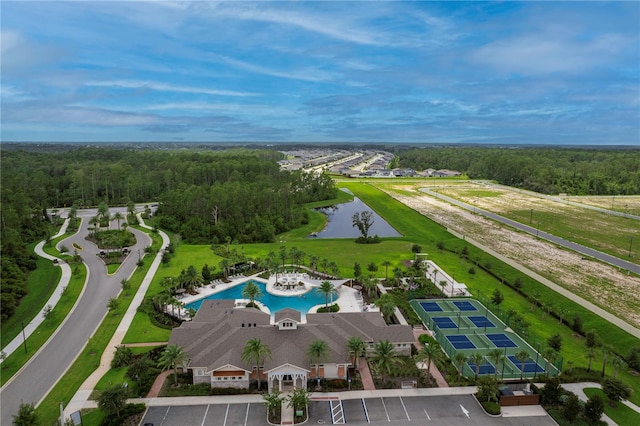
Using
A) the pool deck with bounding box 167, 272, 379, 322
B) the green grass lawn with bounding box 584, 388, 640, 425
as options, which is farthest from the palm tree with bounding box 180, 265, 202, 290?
the green grass lawn with bounding box 584, 388, 640, 425

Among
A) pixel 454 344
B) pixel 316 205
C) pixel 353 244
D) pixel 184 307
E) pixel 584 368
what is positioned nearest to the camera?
pixel 584 368

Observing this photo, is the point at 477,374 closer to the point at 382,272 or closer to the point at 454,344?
the point at 454,344

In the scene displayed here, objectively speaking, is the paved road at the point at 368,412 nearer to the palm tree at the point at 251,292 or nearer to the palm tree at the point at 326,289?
the palm tree at the point at 326,289

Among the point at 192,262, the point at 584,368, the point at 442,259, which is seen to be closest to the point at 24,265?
the point at 192,262

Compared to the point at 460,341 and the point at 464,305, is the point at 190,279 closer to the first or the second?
the point at 460,341

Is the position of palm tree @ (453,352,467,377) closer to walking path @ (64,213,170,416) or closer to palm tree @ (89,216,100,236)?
walking path @ (64,213,170,416)
